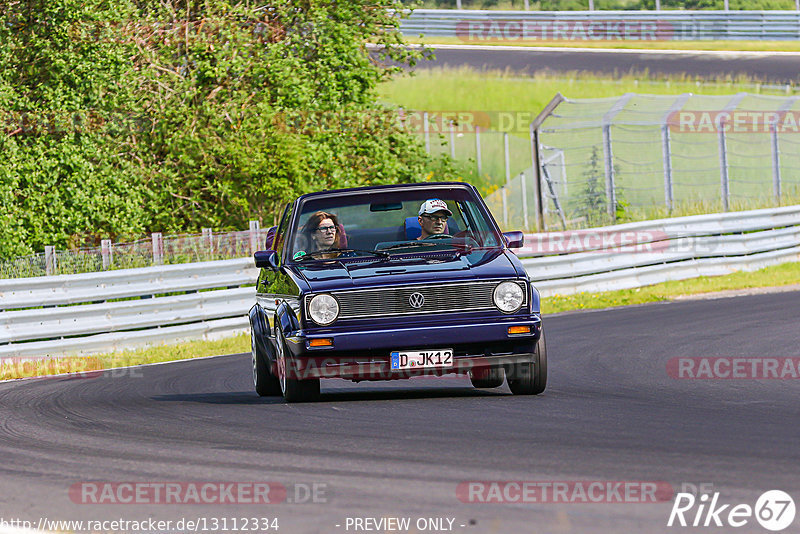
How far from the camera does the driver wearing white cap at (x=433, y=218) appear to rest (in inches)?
417

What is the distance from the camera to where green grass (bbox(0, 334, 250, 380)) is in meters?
15.4

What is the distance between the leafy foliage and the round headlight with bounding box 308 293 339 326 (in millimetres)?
13669

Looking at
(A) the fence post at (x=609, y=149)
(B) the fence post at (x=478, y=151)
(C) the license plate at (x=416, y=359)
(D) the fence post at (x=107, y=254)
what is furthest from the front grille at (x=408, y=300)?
(B) the fence post at (x=478, y=151)

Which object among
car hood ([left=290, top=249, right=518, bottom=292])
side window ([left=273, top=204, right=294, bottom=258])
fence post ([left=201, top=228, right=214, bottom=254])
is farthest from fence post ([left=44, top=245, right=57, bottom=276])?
car hood ([left=290, top=249, right=518, bottom=292])

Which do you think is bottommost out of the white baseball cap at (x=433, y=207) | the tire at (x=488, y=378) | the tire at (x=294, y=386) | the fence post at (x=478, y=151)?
the fence post at (x=478, y=151)

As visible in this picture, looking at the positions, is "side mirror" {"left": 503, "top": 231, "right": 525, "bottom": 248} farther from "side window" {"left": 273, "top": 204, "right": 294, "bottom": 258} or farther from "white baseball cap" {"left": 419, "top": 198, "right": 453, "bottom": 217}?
"side window" {"left": 273, "top": 204, "right": 294, "bottom": 258}

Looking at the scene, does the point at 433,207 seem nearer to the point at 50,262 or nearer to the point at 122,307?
the point at 122,307

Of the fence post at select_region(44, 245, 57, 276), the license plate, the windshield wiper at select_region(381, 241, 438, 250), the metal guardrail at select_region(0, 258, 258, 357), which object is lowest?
the metal guardrail at select_region(0, 258, 258, 357)

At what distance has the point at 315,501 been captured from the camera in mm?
6000

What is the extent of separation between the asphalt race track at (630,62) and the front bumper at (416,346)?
119ft

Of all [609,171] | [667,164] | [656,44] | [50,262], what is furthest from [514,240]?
[656,44]

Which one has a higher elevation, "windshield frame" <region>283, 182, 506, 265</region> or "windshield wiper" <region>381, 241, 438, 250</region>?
"windshield frame" <region>283, 182, 506, 265</region>

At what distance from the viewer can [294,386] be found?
9828 mm

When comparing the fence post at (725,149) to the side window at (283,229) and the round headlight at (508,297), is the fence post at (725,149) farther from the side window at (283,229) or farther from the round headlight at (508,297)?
the round headlight at (508,297)
